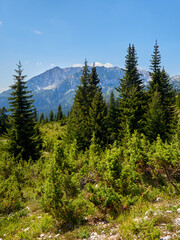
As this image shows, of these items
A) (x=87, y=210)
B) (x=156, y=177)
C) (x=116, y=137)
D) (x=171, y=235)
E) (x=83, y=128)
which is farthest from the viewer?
(x=116, y=137)

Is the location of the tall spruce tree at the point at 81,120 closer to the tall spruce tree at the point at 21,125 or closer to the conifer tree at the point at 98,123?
the conifer tree at the point at 98,123

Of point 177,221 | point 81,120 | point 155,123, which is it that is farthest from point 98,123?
point 177,221

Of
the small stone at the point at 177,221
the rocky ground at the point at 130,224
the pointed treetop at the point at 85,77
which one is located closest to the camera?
the rocky ground at the point at 130,224

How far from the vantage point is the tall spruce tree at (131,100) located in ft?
72.2

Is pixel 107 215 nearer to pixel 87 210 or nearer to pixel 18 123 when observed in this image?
pixel 87 210

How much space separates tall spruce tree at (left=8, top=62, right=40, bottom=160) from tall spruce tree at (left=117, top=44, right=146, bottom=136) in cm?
1333

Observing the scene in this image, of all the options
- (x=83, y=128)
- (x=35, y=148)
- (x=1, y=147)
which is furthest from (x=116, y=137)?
(x=1, y=147)

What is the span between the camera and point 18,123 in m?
19.4

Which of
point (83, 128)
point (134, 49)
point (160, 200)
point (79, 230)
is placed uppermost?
point (134, 49)

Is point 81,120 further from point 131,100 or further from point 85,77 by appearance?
point 85,77

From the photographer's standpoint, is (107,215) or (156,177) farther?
(156,177)

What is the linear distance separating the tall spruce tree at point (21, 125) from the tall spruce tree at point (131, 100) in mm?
13327

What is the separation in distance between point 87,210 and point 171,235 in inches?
121

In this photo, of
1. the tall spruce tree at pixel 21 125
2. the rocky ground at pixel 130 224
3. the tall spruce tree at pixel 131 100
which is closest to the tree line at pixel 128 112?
the tall spruce tree at pixel 131 100
